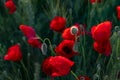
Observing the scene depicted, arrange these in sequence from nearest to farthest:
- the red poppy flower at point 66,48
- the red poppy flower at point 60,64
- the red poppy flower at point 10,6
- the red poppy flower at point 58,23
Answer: the red poppy flower at point 60,64 < the red poppy flower at point 66,48 < the red poppy flower at point 58,23 < the red poppy flower at point 10,6

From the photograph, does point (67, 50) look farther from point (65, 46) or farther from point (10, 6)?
point (10, 6)

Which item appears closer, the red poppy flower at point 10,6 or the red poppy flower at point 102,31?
the red poppy flower at point 102,31

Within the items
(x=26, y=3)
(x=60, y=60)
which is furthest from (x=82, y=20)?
(x=60, y=60)

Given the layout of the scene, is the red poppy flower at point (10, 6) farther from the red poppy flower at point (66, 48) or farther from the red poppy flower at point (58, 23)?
the red poppy flower at point (66, 48)

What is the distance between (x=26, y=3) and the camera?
59.0 inches

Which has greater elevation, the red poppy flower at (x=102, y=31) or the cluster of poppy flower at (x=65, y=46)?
the red poppy flower at (x=102, y=31)

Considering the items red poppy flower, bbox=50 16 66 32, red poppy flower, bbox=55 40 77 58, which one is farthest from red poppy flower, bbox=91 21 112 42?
red poppy flower, bbox=50 16 66 32

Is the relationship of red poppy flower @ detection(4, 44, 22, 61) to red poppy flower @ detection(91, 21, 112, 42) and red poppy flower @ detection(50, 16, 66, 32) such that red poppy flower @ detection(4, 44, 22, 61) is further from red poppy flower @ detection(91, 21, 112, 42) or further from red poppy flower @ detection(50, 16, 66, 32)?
red poppy flower @ detection(91, 21, 112, 42)

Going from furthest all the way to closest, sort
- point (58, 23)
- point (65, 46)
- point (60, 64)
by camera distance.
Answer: point (58, 23) → point (65, 46) → point (60, 64)

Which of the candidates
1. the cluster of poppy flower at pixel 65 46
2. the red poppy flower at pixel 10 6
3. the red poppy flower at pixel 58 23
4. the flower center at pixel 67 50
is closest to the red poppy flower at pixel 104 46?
the cluster of poppy flower at pixel 65 46

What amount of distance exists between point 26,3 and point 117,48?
1.61ft

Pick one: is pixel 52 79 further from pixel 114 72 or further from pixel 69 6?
pixel 69 6

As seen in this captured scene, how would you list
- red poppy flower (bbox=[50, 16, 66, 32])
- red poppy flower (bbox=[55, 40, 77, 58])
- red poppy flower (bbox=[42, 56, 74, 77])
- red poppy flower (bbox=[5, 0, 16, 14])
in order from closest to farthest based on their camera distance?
red poppy flower (bbox=[42, 56, 74, 77])
red poppy flower (bbox=[55, 40, 77, 58])
red poppy flower (bbox=[50, 16, 66, 32])
red poppy flower (bbox=[5, 0, 16, 14])

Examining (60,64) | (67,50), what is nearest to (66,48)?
(67,50)
